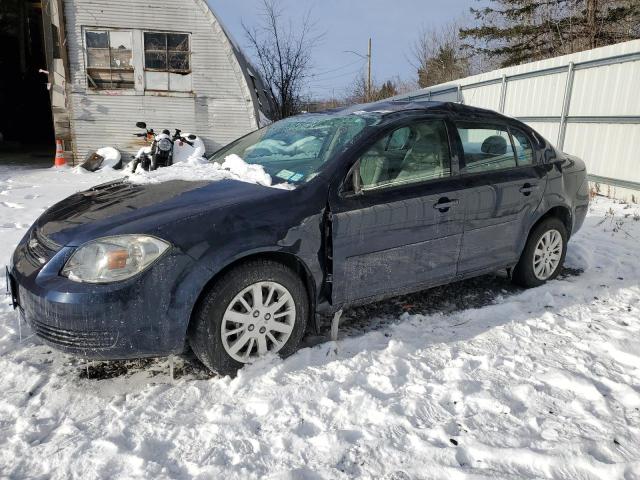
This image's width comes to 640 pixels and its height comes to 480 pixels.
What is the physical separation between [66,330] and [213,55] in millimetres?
11722

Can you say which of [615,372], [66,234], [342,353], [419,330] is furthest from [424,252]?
[66,234]

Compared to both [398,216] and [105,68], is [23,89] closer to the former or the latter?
[105,68]

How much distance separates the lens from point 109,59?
12.4 meters

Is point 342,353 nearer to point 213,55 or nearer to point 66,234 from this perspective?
point 66,234

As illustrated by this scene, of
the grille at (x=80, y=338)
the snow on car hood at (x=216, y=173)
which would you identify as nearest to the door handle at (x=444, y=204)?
the snow on car hood at (x=216, y=173)

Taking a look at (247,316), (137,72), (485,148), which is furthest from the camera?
(137,72)

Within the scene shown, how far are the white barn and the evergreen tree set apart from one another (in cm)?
1444

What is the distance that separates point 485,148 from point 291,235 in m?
1.92

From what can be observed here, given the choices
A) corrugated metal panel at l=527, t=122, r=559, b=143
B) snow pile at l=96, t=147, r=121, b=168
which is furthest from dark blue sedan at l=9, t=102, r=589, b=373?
snow pile at l=96, t=147, r=121, b=168

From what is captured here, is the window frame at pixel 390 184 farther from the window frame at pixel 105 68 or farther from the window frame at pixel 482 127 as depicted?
the window frame at pixel 105 68

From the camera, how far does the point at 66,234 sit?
262 centimetres

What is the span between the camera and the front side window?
3174 millimetres

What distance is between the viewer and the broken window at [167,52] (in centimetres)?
1243

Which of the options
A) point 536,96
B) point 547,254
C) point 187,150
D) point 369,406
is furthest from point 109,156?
point 369,406
